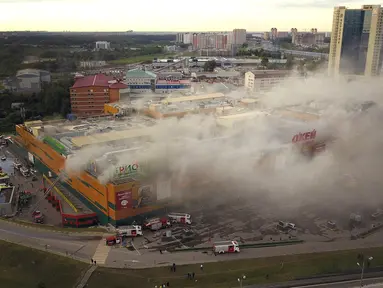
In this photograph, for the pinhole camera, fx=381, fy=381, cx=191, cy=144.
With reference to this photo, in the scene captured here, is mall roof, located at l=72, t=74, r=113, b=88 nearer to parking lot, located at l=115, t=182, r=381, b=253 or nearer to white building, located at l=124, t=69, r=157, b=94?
white building, located at l=124, t=69, r=157, b=94

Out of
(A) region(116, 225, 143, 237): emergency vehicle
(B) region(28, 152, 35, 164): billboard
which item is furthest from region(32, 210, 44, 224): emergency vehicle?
(B) region(28, 152, 35, 164): billboard

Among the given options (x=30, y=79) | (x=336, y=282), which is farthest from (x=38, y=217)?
(x=30, y=79)

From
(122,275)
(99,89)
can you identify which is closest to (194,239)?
(122,275)

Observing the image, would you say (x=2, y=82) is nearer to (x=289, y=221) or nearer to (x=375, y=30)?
(x=289, y=221)

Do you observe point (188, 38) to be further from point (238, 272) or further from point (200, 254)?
point (238, 272)

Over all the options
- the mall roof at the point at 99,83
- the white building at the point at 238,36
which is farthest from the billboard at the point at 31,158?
the white building at the point at 238,36
